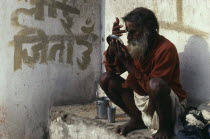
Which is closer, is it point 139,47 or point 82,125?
point 139,47

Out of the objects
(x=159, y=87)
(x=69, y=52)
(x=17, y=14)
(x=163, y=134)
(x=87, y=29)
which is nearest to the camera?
(x=159, y=87)

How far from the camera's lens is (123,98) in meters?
3.94

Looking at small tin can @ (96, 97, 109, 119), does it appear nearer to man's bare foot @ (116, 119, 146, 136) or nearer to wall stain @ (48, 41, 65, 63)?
man's bare foot @ (116, 119, 146, 136)

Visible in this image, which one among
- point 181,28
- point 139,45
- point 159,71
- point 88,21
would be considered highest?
point 88,21

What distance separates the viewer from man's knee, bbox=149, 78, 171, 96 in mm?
3215

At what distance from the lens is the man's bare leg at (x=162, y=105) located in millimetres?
3221

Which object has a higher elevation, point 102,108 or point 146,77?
point 146,77

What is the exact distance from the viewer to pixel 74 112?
4.84 meters

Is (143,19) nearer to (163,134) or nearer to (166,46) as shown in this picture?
(166,46)

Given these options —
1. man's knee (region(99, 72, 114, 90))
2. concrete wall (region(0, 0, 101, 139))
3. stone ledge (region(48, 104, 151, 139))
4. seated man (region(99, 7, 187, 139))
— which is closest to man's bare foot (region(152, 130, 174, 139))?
seated man (region(99, 7, 187, 139))

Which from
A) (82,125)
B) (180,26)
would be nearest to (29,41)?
(82,125)

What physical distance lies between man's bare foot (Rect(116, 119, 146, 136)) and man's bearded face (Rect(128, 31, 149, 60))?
652mm

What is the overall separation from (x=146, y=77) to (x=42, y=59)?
199 cm

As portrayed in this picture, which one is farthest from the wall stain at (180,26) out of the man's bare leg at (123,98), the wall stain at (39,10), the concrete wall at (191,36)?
the wall stain at (39,10)
